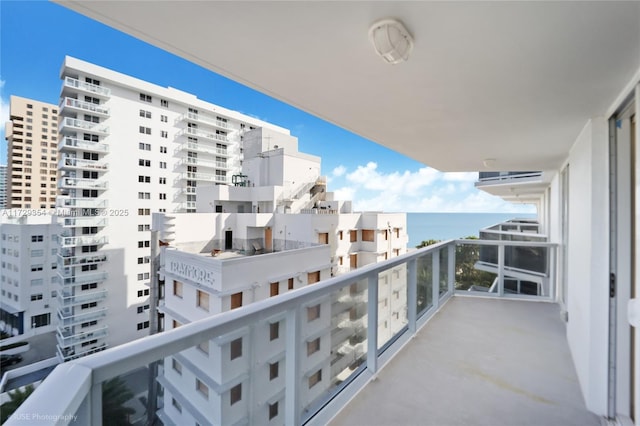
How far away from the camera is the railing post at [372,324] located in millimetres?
2162

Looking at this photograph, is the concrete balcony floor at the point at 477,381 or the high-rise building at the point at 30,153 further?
the high-rise building at the point at 30,153

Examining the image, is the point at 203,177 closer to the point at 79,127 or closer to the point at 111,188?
the point at 111,188

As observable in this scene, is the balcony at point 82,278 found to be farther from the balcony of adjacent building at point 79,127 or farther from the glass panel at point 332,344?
the glass panel at point 332,344

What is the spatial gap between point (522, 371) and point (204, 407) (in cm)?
282

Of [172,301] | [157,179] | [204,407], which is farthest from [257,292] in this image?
[157,179]

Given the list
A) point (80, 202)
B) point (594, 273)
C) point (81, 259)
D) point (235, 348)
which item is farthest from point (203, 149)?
point (594, 273)

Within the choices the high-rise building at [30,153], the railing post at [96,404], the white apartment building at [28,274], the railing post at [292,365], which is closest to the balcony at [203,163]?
the white apartment building at [28,274]

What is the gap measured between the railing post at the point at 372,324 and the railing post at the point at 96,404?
1.68 m

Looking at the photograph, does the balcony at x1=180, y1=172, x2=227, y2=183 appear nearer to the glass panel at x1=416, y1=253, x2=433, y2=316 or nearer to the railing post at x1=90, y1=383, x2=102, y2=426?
the glass panel at x1=416, y1=253, x2=433, y2=316

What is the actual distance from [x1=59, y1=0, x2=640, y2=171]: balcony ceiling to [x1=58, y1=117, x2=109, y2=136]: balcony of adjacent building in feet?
79.7

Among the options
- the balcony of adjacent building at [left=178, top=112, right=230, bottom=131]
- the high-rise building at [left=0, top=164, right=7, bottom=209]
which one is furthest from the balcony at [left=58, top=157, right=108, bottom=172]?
the high-rise building at [left=0, top=164, right=7, bottom=209]

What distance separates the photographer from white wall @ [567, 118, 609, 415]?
2.05 meters

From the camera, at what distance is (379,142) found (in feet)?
12.0

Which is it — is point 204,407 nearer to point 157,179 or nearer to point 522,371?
point 522,371
